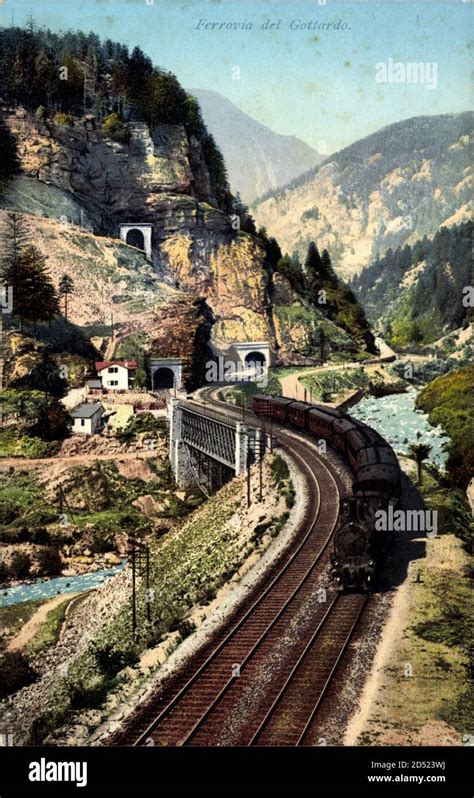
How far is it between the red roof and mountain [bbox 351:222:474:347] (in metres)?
11.2

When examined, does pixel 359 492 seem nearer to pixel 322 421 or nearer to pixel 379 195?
pixel 322 421

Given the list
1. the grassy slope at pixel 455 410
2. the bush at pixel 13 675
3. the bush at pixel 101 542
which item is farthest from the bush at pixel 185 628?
the grassy slope at pixel 455 410

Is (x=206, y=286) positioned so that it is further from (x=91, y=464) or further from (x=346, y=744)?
(x=346, y=744)

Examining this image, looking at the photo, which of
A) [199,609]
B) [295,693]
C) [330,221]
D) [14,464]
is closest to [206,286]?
[14,464]

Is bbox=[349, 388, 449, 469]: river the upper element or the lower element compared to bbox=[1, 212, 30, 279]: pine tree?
lower

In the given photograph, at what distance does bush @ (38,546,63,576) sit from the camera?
36.8 m

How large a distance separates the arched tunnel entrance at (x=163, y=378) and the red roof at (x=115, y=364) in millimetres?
997

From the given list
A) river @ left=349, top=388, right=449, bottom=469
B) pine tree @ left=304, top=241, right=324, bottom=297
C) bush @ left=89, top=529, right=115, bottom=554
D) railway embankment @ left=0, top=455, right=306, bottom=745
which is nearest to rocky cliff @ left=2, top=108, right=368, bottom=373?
pine tree @ left=304, top=241, right=324, bottom=297

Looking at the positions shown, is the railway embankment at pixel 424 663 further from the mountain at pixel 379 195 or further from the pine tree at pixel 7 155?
the pine tree at pixel 7 155

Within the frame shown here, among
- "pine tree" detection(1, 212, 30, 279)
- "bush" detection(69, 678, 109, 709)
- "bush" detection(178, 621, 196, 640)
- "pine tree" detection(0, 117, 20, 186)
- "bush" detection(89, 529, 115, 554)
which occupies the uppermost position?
"pine tree" detection(0, 117, 20, 186)

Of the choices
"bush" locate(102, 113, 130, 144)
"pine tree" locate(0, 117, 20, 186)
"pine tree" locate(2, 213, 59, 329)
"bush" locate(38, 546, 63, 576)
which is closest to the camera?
"pine tree" locate(2, 213, 59, 329)

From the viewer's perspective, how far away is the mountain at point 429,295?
37188mm
